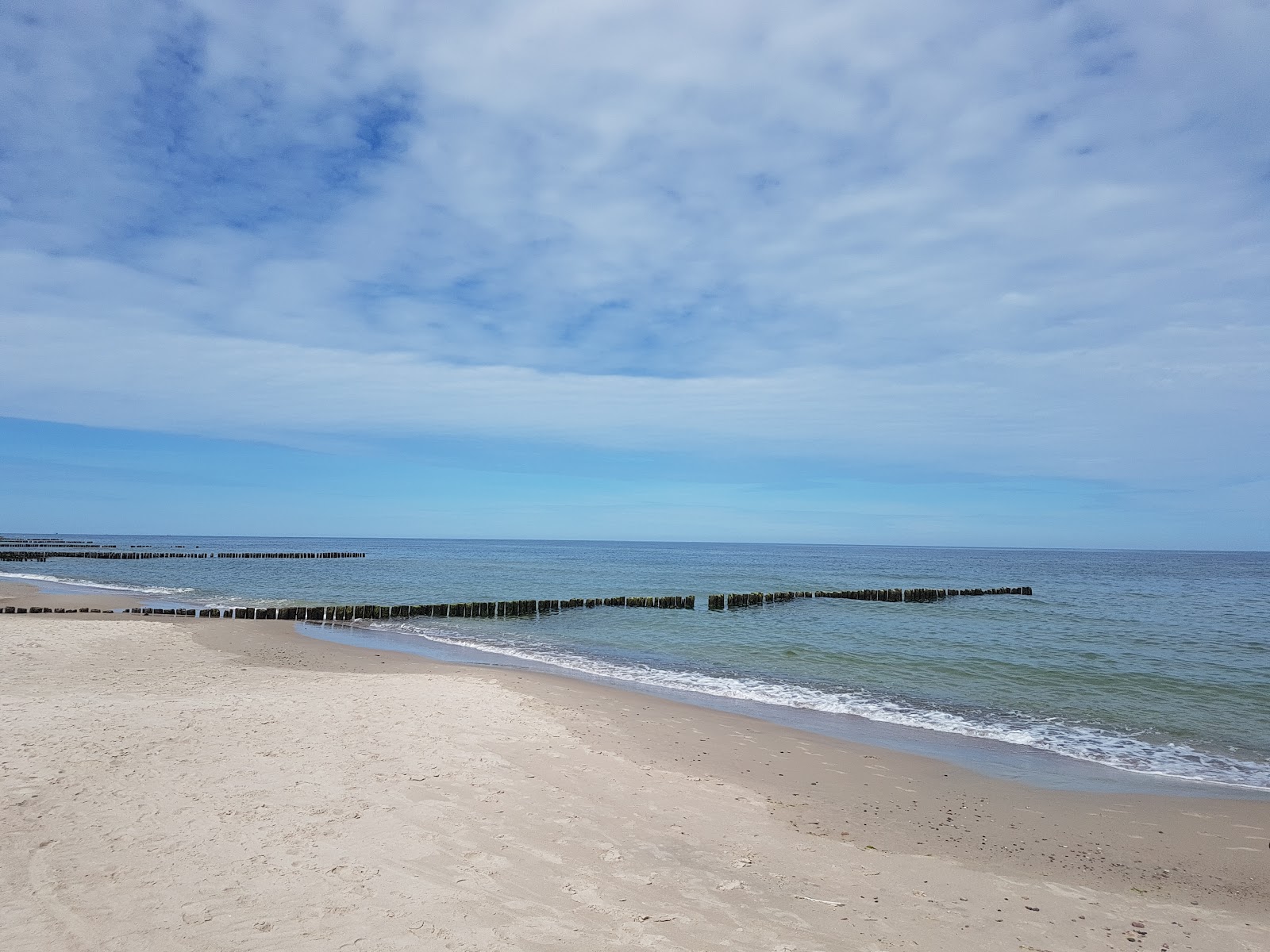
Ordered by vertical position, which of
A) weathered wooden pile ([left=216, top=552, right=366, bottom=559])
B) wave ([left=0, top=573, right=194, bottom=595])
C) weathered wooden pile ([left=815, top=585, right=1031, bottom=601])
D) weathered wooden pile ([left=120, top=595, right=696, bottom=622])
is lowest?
weathered wooden pile ([left=815, top=585, right=1031, bottom=601])

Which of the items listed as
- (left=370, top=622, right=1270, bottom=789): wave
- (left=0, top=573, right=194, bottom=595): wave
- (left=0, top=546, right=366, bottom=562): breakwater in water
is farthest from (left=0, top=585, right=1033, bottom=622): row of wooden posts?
(left=0, top=546, right=366, bottom=562): breakwater in water

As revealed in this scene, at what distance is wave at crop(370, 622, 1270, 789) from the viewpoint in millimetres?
10414

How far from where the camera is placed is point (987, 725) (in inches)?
502

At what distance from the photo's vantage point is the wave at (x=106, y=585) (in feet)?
121

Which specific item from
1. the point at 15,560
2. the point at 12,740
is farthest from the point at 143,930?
the point at 15,560

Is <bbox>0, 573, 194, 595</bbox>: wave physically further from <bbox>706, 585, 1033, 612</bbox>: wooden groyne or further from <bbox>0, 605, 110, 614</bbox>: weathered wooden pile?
<bbox>706, 585, 1033, 612</bbox>: wooden groyne

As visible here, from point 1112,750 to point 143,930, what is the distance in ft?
40.9

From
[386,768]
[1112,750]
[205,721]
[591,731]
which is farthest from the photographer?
[1112,750]

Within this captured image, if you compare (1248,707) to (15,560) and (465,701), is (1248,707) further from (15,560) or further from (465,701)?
(15,560)

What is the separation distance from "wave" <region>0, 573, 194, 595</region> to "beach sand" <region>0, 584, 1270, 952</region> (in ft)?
97.3

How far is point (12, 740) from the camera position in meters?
7.96

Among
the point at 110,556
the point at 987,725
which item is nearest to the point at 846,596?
Answer: the point at 987,725

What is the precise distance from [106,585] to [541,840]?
44060mm

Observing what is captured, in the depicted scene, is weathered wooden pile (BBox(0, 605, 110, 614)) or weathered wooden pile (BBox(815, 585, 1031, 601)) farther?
weathered wooden pile (BBox(815, 585, 1031, 601))
